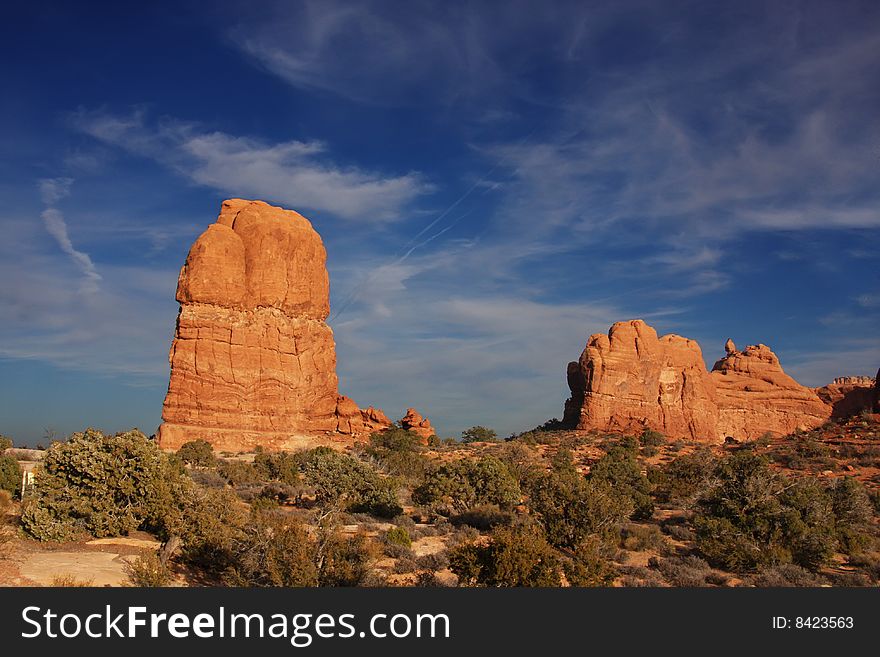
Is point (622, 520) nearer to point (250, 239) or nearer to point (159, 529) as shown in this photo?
point (159, 529)

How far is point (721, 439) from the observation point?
69375 millimetres

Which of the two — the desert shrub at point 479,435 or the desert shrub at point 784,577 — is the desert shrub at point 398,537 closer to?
the desert shrub at point 784,577

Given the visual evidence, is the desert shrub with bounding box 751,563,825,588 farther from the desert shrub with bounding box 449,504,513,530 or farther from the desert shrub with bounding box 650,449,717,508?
the desert shrub with bounding box 650,449,717,508

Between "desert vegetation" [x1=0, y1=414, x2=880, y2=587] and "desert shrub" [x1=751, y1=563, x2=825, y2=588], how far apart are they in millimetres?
64

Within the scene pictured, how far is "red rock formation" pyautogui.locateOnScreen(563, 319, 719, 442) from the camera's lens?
217 feet

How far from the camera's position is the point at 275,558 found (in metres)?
12.5

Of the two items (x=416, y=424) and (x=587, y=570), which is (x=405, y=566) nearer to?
(x=587, y=570)

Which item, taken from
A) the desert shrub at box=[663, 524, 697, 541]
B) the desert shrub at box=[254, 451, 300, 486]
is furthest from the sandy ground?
the desert shrub at box=[254, 451, 300, 486]

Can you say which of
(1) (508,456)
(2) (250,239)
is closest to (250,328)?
(2) (250,239)

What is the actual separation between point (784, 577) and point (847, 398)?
68.2m

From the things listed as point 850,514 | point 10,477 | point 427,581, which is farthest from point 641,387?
point 427,581

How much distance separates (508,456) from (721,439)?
3451 centimetres

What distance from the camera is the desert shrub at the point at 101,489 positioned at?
16750mm

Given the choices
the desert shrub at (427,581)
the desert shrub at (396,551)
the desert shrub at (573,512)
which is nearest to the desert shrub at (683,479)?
the desert shrub at (573,512)
